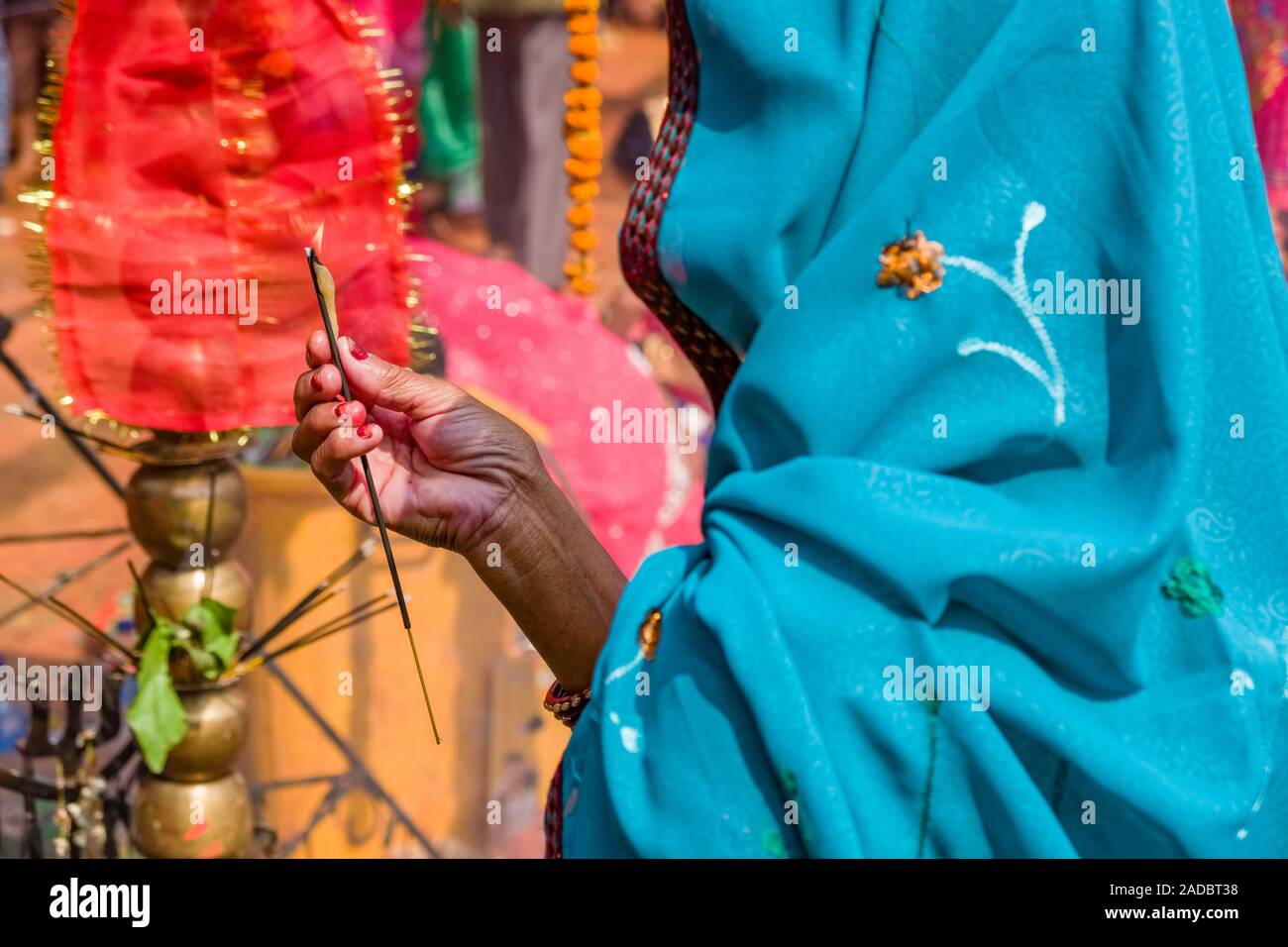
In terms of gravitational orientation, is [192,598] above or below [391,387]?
below

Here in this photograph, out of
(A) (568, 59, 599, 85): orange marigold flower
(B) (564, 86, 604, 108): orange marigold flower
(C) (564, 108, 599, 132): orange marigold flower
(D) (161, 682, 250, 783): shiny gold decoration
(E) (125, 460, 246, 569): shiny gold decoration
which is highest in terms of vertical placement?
(A) (568, 59, 599, 85): orange marigold flower

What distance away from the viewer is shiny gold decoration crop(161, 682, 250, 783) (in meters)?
1.51

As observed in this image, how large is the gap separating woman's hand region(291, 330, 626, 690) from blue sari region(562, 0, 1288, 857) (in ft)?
0.46

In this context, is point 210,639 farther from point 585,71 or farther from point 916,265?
point 916,265

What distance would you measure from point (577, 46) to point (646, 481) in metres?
0.71

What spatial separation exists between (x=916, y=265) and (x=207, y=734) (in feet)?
3.59

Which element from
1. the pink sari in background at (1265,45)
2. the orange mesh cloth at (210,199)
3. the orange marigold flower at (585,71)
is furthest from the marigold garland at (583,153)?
the pink sari in background at (1265,45)

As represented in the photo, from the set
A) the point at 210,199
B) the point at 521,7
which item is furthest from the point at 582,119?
the point at 521,7

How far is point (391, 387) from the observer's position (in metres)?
0.91

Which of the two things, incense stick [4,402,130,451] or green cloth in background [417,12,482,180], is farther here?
green cloth in background [417,12,482,180]

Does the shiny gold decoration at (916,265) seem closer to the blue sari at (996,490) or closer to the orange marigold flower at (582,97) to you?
the blue sari at (996,490)

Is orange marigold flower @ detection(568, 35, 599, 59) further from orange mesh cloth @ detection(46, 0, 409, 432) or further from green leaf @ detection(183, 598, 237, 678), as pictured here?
green leaf @ detection(183, 598, 237, 678)

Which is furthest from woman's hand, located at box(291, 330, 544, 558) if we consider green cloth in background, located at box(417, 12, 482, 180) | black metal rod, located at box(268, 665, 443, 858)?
green cloth in background, located at box(417, 12, 482, 180)
